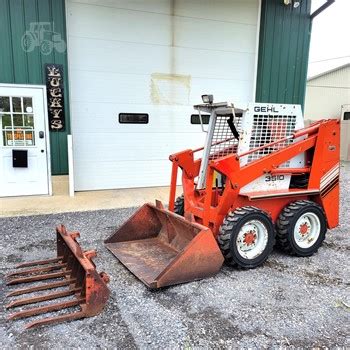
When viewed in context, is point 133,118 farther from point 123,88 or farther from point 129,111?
point 123,88

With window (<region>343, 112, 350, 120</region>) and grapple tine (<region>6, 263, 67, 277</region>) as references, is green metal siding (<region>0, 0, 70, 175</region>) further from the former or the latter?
window (<region>343, 112, 350, 120</region>)

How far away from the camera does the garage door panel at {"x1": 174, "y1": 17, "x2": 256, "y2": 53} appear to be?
7.66 m

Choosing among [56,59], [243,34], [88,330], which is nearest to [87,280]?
[88,330]

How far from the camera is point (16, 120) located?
6.56 meters

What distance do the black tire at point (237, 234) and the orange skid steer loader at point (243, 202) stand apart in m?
0.01

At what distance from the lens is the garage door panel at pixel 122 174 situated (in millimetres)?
7445

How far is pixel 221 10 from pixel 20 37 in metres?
4.32

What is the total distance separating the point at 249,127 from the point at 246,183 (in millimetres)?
621

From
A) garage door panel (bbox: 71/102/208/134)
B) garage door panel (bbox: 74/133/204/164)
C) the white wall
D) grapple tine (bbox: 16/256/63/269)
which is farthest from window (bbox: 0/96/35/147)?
the white wall

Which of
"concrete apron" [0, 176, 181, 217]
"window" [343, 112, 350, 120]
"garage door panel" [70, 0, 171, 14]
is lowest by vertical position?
"concrete apron" [0, 176, 181, 217]

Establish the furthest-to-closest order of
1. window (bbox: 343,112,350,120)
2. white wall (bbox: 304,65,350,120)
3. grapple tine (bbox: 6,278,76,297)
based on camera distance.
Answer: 1. white wall (bbox: 304,65,350,120)
2. window (bbox: 343,112,350,120)
3. grapple tine (bbox: 6,278,76,297)

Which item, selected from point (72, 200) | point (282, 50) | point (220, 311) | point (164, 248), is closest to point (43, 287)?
point (164, 248)

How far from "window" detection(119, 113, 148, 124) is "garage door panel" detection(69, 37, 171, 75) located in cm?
91

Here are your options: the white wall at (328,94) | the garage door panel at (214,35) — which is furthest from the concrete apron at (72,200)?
the white wall at (328,94)
